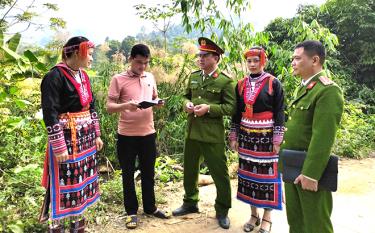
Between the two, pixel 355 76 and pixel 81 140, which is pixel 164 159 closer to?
pixel 81 140

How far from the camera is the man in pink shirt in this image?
3.13 m

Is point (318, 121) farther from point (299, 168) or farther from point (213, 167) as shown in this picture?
point (213, 167)

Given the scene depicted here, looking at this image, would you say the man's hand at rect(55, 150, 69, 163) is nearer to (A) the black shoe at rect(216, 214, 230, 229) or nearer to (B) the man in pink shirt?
(B) the man in pink shirt

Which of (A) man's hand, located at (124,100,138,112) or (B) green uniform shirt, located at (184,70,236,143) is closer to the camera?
(A) man's hand, located at (124,100,138,112)

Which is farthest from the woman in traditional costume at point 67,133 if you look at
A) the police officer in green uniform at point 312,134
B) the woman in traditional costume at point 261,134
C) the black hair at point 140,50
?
the police officer in green uniform at point 312,134

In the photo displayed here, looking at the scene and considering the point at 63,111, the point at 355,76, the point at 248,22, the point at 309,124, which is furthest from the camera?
the point at 355,76

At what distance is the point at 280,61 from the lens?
208 inches

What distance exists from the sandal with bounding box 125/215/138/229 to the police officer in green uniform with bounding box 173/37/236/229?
0.82 m

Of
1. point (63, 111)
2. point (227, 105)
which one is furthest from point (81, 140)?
point (227, 105)

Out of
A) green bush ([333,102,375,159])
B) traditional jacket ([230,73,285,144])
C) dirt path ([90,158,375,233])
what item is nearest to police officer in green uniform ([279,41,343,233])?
traditional jacket ([230,73,285,144])

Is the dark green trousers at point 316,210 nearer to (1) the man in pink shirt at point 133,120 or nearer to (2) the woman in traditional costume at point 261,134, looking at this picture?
(2) the woman in traditional costume at point 261,134

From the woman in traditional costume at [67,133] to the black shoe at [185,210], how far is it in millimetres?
1120

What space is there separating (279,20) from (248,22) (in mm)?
6380

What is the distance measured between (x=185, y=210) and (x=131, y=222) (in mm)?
617
